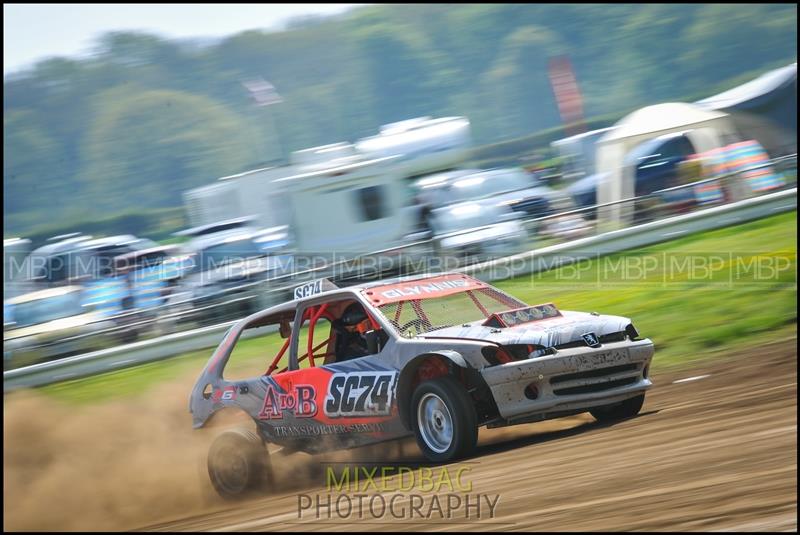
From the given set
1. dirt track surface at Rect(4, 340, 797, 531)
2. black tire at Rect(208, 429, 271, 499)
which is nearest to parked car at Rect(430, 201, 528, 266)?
dirt track surface at Rect(4, 340, 797, 531)

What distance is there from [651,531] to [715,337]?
6084 millimetres

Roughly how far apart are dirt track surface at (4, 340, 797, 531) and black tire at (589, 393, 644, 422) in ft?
0.30

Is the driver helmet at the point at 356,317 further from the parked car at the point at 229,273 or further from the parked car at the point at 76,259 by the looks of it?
the parked car at the point at 76,259

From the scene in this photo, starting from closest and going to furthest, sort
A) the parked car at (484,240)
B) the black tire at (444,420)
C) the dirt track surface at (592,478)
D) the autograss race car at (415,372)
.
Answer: the dirt track surface at (592,478) < the black tire at (444,420) < the autograss race car at (415,372) < the parked car at (484,240)

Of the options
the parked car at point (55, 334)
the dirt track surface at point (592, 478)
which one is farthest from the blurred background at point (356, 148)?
the dirt track surface at point (592, 478)

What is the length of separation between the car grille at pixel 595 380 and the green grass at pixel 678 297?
2914 mm

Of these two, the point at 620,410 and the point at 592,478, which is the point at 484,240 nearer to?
the point at 620,410

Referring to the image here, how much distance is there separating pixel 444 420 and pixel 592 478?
4.18ft

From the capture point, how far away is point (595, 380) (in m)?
6.05

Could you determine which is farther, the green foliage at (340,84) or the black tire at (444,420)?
the green foliage at (340,84)

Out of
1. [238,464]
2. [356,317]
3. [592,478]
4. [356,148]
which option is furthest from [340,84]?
[592,478]

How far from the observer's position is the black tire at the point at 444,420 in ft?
19.0

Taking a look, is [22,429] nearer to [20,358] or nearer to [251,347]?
[251,347]

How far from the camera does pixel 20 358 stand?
13680 millimetres
